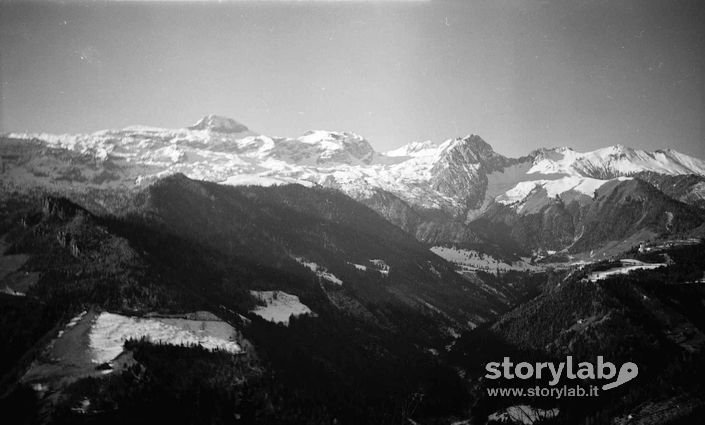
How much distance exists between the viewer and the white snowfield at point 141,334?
6624 inches

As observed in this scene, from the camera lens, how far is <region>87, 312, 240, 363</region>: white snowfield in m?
168

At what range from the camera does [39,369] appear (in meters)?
151

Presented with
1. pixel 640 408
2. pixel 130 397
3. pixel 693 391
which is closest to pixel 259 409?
pixel 130 397

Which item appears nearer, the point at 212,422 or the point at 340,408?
the point at 212,422

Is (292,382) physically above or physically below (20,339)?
below

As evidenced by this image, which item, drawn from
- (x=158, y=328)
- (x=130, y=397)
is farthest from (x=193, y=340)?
(x=130, y=397)

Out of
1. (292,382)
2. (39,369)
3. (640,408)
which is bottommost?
(640,408)

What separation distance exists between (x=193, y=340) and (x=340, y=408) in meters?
62.2

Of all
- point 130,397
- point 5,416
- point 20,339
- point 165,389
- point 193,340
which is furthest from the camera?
point 193,340

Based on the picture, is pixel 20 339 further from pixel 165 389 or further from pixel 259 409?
pixel 259 409

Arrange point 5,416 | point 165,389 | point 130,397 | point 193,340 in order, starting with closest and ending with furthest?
point 5,416, point 130,397, point 165,389, point 193,340

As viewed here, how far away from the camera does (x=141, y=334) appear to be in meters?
182

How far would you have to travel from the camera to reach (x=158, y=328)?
19050 cm

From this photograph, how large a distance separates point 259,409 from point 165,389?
30.8 meters
